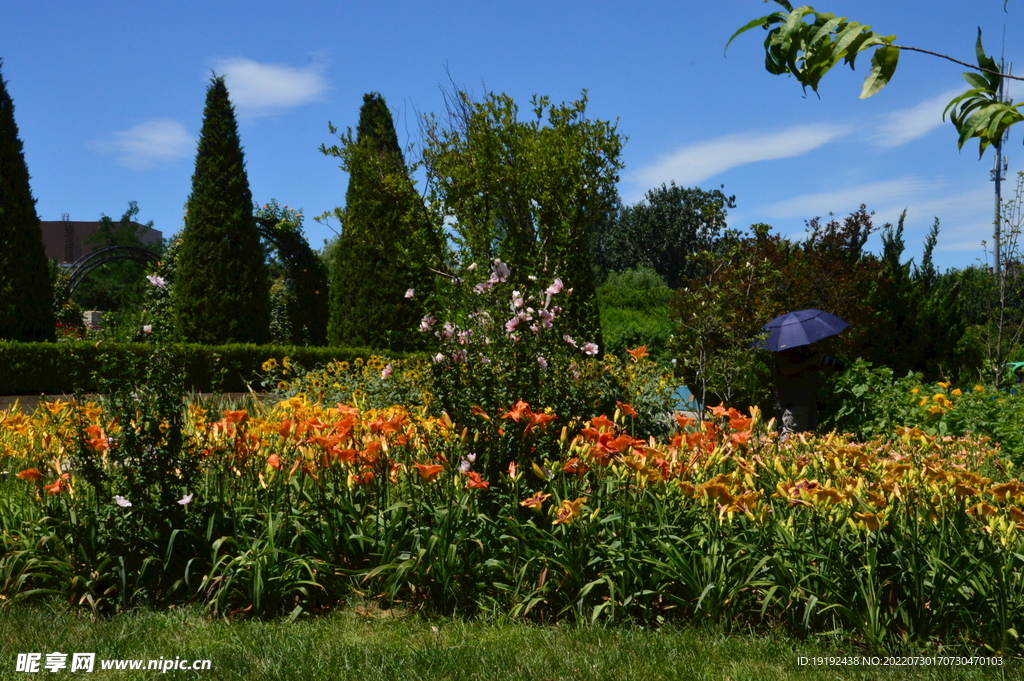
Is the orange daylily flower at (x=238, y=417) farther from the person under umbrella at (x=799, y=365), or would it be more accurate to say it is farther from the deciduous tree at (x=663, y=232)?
the deciduous tree at (x=663, y=232)

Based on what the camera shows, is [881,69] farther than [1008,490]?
No

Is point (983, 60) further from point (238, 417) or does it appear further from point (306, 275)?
point (306, 275)

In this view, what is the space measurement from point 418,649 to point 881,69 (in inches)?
104

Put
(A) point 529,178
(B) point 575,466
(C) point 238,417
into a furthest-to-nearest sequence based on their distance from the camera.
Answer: (A) point 529,178 < (C) point 238,417 < (B) point 575,466

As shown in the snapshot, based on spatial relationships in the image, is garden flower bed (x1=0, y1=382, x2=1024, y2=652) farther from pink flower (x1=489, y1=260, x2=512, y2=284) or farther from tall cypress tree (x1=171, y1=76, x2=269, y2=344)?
tall cypress tree (x1=171, y1=76, x2=269, y2=344)

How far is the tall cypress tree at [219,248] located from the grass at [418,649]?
495 inches

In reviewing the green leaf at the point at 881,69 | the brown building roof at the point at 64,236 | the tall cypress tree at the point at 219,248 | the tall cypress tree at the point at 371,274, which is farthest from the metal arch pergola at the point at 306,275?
the brown building roof at the point at 64,236

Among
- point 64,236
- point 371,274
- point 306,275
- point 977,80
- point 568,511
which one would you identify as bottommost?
point 568,511

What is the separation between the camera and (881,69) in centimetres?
226

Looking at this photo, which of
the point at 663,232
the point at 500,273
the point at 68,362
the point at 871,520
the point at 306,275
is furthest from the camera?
the point at 663,232

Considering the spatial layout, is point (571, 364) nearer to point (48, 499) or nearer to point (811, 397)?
point (48, 499)

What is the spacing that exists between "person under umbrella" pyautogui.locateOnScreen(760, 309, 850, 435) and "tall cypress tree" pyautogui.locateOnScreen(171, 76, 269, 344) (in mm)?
10881

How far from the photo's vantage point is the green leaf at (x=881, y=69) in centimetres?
225

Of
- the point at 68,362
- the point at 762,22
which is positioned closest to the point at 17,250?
the point at 68,362
